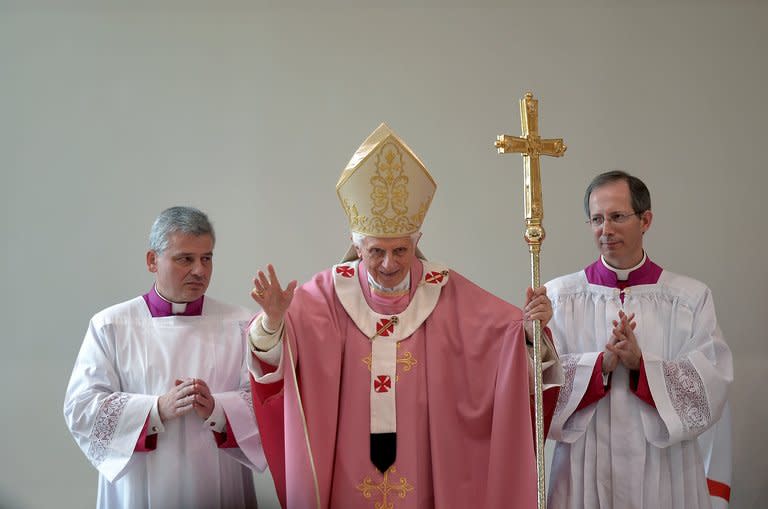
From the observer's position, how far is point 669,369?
15.2ft

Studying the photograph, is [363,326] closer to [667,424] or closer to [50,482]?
[667,424]

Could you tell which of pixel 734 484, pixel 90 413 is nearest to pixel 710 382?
pixel 734 484

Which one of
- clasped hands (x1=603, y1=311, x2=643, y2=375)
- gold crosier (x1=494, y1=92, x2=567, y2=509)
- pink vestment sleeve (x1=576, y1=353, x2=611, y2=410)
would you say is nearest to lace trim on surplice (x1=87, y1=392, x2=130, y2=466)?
gold crosier (x1=494, y1=92, x2=567, y2=509)

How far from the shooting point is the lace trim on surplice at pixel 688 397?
15.0 ft

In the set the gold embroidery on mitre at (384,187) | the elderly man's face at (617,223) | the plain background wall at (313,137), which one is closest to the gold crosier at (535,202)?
the gold embroidery on mitre at (384,187)

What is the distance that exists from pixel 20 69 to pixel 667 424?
4842 millimetres

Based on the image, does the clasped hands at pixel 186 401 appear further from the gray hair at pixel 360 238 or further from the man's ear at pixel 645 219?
the man's ear at pixel 645 219

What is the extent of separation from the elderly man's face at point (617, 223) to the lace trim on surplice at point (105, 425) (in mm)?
2625

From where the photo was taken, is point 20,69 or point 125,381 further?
point 20,69

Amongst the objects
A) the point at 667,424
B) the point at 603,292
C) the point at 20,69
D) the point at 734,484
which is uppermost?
the point at 20,69

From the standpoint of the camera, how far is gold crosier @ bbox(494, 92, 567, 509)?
3865 millimetres

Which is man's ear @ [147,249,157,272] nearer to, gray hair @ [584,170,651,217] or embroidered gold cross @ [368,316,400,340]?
embroidered gold cross @ [368,316,400,340]

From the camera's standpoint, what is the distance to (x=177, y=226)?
4.64 meters

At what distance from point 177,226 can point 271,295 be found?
114cm
